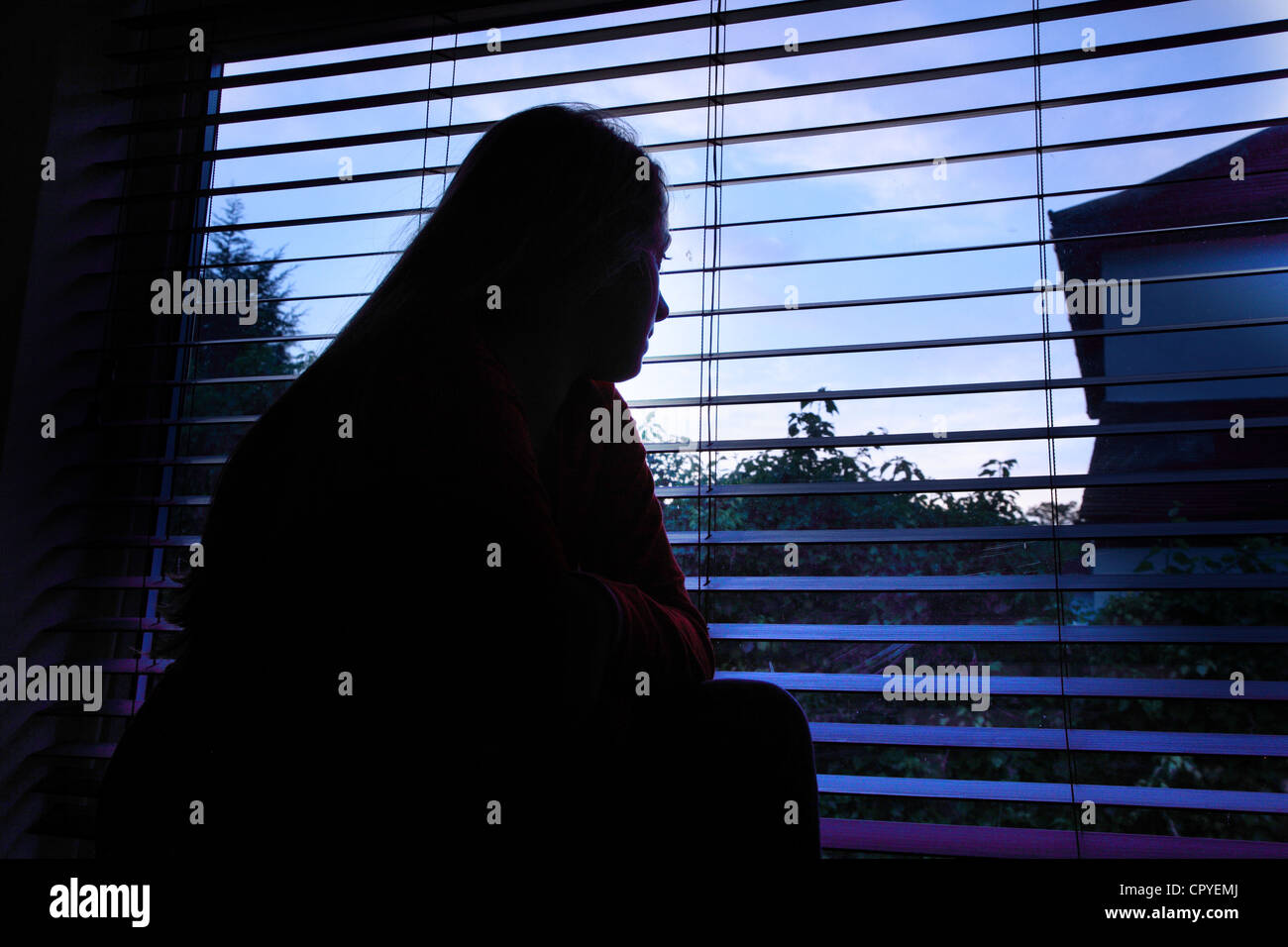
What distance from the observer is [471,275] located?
1.00 metres

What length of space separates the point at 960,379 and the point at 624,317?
0.58 m

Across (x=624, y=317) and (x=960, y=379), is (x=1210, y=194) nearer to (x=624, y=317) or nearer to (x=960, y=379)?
(x=960, y=379)

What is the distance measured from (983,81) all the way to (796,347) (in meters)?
0.54

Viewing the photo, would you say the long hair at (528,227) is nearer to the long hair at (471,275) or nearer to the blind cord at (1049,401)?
the long hair at (471,275)

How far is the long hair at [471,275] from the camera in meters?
0.91

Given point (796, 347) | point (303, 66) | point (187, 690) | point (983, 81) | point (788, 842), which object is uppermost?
point (303, 66)

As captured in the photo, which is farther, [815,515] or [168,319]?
[168,319]

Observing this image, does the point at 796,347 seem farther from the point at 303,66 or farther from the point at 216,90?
the point at 216,90

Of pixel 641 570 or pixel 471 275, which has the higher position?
pixel 471 275

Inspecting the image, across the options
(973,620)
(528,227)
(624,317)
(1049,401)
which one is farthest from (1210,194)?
(528,227)

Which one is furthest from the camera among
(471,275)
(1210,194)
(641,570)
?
(1210,194)

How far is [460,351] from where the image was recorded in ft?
3.01

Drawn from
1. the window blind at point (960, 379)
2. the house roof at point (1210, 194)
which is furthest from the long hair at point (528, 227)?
the house roof at point (1210, 194)
